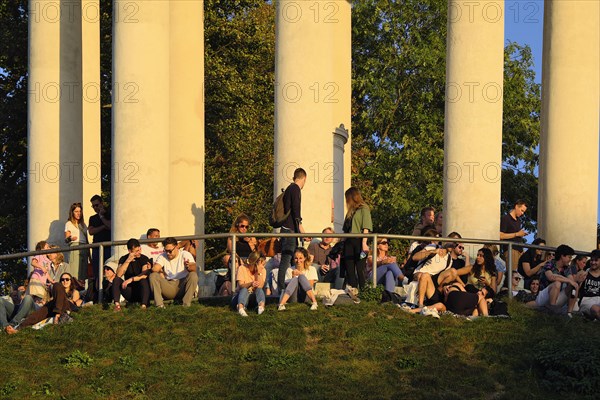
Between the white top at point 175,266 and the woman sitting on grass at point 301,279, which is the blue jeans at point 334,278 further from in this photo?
the white top at point 175,266

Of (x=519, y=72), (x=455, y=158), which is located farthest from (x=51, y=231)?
(x=519, y=72)

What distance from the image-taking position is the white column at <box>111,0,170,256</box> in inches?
2562

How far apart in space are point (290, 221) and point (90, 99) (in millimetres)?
21651

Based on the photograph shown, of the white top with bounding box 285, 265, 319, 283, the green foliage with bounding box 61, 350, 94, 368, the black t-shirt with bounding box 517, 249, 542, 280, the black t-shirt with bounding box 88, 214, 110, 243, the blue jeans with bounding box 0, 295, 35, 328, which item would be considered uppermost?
the black t-shirt with bounding box 88, 214, 110, 243

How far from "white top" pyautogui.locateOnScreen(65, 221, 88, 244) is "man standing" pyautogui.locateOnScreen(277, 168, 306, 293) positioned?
11.5m

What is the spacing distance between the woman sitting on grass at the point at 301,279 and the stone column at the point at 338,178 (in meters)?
16.4

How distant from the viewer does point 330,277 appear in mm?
59031

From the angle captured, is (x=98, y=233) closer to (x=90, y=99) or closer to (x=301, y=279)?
(x=90, y=99)

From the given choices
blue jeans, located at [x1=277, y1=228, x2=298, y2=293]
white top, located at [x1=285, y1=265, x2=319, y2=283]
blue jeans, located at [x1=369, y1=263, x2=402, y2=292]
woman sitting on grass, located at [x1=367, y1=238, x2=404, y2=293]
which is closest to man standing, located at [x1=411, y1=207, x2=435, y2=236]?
woman sitting on grass, located at [x1=367, y1=238, x2=404, y2=293]

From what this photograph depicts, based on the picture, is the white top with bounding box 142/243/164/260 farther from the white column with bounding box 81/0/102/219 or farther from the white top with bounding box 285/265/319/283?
the white column with bounding box 81/0/102/219

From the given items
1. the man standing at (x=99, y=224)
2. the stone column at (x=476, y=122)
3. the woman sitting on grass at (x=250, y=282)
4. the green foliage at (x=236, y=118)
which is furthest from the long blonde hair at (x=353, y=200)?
the green foliage at (x=236, y=118)

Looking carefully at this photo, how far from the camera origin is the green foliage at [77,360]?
5084 cm

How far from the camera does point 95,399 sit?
48.0 meters

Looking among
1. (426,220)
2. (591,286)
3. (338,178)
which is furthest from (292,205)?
(338,178)
